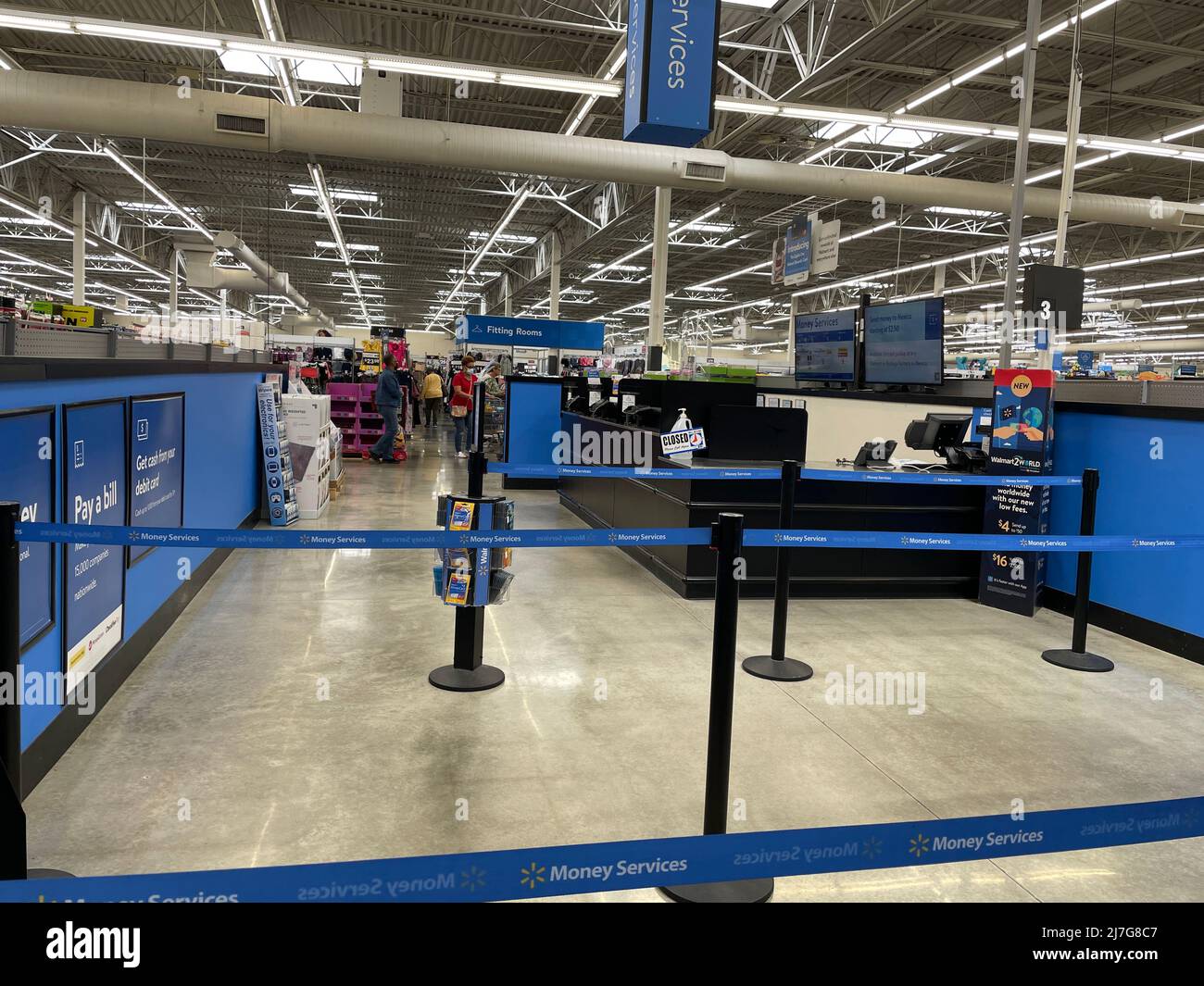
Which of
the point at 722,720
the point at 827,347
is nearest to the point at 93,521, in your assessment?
the point at 722,720

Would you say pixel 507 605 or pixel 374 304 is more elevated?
pixel 374 304

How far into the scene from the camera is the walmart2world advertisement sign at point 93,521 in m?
3.02

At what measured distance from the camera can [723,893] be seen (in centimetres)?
236

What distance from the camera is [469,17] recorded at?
10320mm

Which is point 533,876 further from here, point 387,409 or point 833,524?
point 387,409

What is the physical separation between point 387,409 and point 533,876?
11.9m

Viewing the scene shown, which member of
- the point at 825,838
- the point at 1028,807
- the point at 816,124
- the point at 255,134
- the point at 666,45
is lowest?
the point at 1028,807

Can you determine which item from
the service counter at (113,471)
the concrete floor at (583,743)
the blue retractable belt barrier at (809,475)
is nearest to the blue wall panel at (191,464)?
the service counter at (113,471)

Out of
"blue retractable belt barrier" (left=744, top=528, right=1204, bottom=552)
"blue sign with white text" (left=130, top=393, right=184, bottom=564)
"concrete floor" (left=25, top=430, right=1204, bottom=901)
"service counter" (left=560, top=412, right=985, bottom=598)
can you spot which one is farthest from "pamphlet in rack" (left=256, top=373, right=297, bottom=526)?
"blue retractable belt barrier" (left=744, top=528, right=1204, bottom=552)

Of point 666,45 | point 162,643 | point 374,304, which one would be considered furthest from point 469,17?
point 374,304

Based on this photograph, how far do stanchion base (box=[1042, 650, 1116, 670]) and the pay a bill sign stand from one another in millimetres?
2515

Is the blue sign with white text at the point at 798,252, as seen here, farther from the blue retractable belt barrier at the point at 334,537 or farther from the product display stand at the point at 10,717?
the product display stand at the point at 10,717
